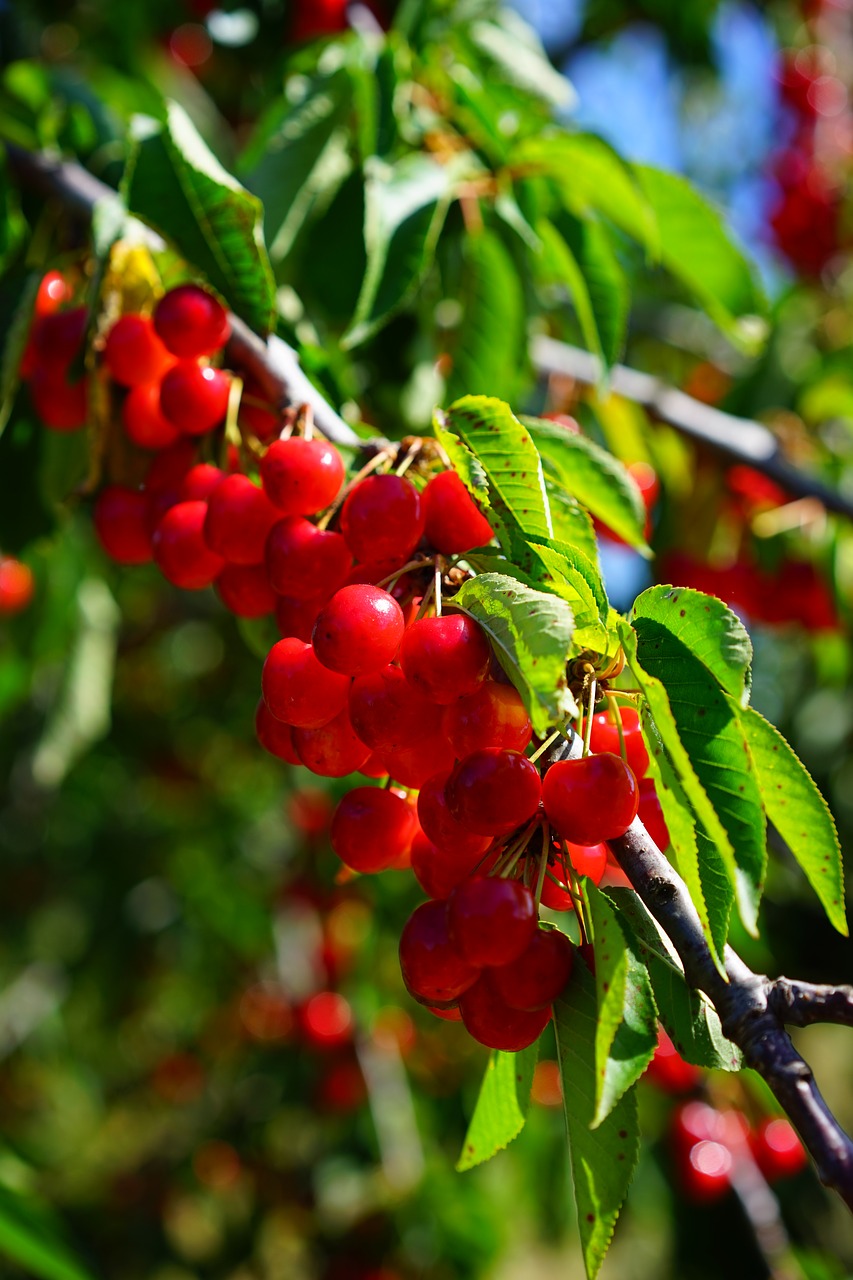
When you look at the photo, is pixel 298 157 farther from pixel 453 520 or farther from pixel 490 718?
pixel 490 718

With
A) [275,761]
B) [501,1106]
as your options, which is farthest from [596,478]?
[275,761]

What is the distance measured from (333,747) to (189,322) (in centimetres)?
47

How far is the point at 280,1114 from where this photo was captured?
12.5 ft

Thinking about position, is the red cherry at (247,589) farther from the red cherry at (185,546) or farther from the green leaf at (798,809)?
the green leaf at (798,809)

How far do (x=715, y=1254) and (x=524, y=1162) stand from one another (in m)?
0.63

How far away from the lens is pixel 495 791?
68 centimetres

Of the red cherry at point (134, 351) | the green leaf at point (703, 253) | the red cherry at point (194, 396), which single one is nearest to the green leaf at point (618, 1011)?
the red cherry at point (194, 396)

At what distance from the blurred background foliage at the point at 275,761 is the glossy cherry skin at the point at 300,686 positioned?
0.48 m

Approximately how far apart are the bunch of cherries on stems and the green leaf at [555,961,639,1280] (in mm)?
28

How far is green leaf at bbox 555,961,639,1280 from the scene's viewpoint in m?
0.68

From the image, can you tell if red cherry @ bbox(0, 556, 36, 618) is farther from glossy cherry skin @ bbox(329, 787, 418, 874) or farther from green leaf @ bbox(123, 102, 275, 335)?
glossy cherry skin @ bbox(329, 787, 418, 874)

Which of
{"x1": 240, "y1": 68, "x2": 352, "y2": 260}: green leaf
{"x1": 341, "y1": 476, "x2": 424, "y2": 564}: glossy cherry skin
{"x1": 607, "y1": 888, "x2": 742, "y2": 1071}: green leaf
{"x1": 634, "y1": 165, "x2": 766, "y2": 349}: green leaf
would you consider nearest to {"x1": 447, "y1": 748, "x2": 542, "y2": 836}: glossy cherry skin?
{"x1": 607, "y1": 888, "x2": 742, "y2": 1071}: green leaf

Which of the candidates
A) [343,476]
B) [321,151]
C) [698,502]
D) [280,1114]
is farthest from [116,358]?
[280,1114]

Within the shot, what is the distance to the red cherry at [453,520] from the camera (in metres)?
0.85
